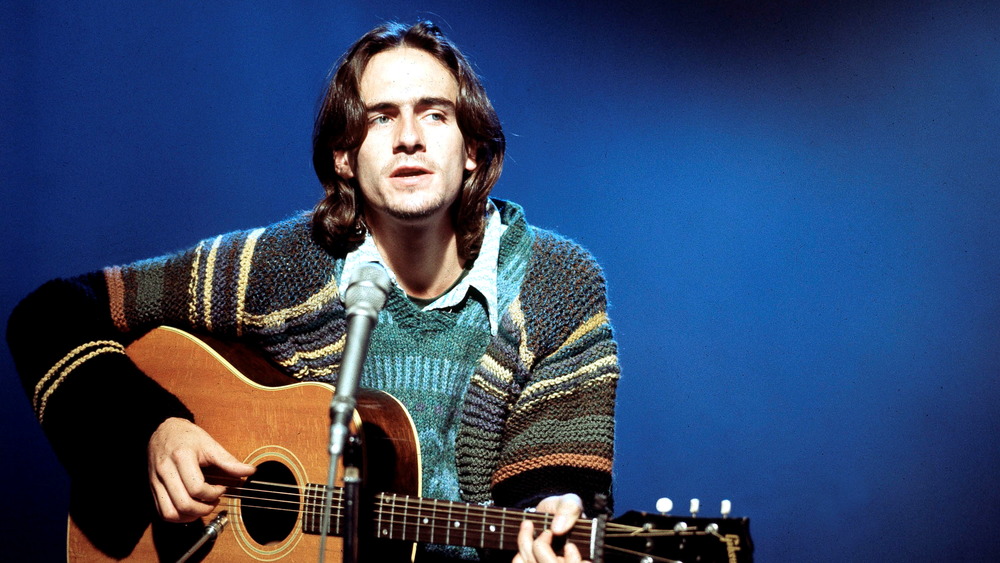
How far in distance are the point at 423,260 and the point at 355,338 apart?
1088 millimetres

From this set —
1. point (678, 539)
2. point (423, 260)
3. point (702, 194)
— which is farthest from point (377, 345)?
point (702, 194)

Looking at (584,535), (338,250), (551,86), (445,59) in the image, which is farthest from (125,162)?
(584,535)

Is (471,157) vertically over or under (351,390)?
over

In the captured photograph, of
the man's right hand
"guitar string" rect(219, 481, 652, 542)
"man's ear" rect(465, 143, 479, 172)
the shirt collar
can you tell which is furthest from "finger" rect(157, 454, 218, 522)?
"man's ear" rect(465, 143, 479, 172)

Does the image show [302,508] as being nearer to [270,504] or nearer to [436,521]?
[270,504]

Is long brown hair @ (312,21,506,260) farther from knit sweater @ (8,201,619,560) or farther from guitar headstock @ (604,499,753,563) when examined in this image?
guitar headstock @ (604,499,753,563)

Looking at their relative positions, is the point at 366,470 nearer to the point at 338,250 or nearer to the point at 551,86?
the point at 338,250

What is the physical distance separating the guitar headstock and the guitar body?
483mm

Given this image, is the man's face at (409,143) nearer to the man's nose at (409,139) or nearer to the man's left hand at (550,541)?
the man's nose at (409,139)

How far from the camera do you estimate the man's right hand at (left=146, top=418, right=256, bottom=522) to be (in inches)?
72.9

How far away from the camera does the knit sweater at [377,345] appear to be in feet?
6.78

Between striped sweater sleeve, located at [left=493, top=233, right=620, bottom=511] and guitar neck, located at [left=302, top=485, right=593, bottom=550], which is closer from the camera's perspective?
guitar neck, located at [left=302, top=485, right=593, bottom=550]

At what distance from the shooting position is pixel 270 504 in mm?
1854

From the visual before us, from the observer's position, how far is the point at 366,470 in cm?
174
